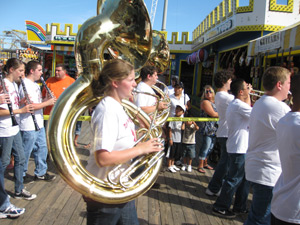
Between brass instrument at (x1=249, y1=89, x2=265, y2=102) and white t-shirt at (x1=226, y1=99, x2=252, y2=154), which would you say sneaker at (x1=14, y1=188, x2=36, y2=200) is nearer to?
white t-shirt at (x1=226, y1=99, x2=252, y2=154)

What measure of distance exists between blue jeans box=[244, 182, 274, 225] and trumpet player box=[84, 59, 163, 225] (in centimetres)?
105

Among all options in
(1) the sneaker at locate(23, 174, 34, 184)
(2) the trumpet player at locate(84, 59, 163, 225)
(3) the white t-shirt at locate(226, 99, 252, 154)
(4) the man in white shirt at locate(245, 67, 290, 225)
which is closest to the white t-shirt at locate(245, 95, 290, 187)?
(4) the man in white shirt at locate(245, 67, 290, 225)

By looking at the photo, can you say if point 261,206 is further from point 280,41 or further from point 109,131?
point 280,41

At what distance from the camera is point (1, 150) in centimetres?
264

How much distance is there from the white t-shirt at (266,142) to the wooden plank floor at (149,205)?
1001mm

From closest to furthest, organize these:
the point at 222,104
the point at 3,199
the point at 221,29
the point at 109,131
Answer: the point at 109,131, the point at 3,199, the point at 222,104, the point at 221,29

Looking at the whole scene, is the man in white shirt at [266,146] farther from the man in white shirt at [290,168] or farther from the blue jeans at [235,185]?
the blue jeans at [235,185]

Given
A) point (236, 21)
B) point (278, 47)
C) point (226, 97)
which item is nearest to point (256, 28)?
point (236, 21)

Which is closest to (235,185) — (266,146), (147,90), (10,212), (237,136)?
(237,136)

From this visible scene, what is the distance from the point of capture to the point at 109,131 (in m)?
1.30

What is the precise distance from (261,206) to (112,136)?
138cm

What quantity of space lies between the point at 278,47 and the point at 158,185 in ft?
9.91

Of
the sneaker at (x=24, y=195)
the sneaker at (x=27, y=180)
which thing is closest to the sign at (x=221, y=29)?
the sneaker at (x=27, y=180)

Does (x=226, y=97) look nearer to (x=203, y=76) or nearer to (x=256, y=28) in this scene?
(x=256, y=28)
